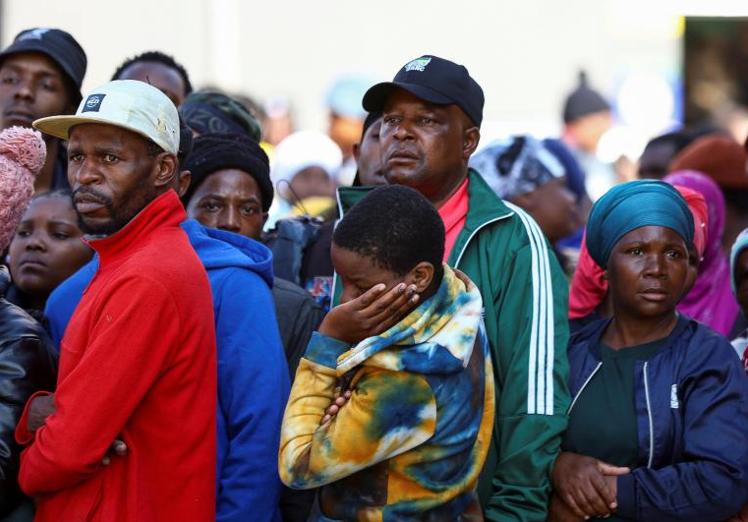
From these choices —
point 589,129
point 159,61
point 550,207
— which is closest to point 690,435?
point 550,207

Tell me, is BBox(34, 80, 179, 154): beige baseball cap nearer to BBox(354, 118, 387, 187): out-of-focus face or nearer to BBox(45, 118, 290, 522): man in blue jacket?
BBox(45, 118, 290, 522): man in blue jacket

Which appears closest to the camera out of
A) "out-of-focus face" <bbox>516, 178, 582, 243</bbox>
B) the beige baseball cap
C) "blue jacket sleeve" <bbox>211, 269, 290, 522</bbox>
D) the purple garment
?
the beige baseball cap

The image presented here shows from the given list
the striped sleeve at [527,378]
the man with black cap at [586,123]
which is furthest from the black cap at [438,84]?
the man with black cap at [586,123]

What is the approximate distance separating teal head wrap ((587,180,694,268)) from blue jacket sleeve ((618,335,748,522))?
558mm

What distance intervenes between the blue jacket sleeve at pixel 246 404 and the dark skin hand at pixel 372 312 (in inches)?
15.3

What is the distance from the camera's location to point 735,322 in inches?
206

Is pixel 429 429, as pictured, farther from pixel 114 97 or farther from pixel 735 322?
pixel 735 322

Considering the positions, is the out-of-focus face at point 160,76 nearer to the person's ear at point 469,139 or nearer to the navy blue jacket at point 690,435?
the person's ear at point 469,139

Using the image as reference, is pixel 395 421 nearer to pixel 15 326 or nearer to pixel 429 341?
pixel 429 341

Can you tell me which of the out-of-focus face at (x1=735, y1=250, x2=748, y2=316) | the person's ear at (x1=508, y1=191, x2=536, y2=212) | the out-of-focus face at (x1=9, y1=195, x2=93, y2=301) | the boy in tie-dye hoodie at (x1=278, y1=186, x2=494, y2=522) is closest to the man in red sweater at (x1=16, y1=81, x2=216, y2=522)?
the boy in tie-dye hoodie at (x1=278, y1=186, x2=494, y2=522)

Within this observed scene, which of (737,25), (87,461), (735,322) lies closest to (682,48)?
(737,25)

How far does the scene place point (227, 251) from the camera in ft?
13.4

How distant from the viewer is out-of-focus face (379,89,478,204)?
4.39m

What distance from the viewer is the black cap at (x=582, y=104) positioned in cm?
1063
